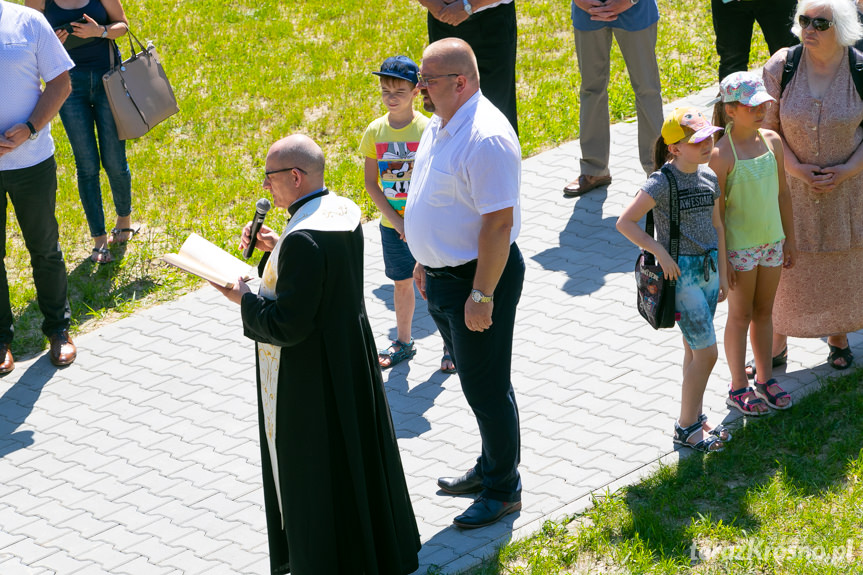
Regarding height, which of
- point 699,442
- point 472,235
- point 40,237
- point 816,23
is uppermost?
point 816,23

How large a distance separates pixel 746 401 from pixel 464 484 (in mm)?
1618

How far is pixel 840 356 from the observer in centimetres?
590

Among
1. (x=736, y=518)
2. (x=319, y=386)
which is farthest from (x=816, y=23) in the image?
(x=319, y=386)

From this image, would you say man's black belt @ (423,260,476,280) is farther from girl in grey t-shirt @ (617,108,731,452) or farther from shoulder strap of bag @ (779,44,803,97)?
shoulder strap of bag @ (779,44,803,97)

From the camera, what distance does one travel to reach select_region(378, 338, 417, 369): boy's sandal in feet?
21.1

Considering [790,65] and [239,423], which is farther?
[239,423]

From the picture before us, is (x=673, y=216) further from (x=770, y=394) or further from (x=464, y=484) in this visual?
(x=464, y=484)

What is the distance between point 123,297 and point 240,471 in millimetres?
2617

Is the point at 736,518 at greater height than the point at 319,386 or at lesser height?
lesser

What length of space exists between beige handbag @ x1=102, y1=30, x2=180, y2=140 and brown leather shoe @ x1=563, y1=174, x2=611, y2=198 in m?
3.32

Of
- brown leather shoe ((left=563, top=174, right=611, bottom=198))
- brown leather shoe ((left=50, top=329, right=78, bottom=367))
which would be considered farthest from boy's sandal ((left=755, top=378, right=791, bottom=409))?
brown leather shoe ((left=50, top=329, right=78, bottom=367))

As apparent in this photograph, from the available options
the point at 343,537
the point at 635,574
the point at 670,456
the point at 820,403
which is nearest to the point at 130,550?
the point at 343,537

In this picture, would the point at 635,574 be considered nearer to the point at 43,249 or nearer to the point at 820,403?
the point at 820,403

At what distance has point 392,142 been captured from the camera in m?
6.02
